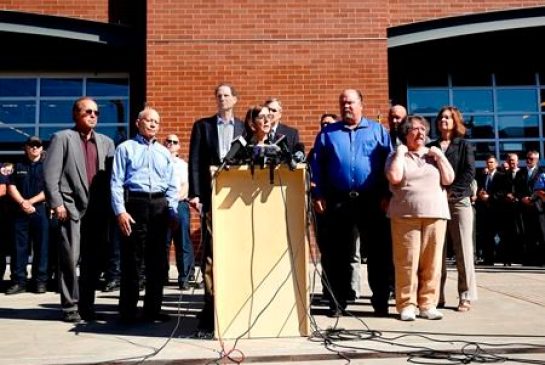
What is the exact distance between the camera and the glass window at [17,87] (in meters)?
10.7

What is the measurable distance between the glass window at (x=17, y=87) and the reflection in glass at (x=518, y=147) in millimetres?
8710

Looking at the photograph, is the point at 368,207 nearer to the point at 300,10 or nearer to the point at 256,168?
the point at 256,168

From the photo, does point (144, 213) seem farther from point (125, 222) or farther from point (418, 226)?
point (418, 226)

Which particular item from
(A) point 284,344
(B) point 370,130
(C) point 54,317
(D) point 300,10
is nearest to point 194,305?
(C) point 54,317

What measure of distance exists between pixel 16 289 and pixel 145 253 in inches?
110

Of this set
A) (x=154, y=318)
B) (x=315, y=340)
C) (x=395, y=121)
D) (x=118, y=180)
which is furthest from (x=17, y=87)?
(x=315, y=340)

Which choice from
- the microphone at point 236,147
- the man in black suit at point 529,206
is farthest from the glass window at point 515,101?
the microphone at point 236,147

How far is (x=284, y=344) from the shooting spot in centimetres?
443

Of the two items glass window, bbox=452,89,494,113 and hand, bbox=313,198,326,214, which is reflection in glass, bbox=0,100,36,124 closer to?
hand, bbox=313,198,326,214

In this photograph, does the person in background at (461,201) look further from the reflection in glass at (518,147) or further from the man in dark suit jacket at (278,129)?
the reflection in glass at (518,147)

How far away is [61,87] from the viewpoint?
1077cm

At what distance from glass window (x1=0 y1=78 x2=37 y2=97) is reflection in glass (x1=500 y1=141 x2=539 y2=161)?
28.6 ft

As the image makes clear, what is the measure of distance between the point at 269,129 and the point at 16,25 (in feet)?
21.1

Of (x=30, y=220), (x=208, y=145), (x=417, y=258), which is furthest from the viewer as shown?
(x=30, y=220)
